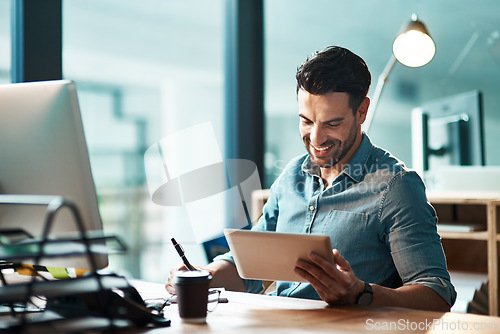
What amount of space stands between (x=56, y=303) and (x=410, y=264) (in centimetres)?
86

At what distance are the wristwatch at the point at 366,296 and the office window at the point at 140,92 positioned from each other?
237 centimetres

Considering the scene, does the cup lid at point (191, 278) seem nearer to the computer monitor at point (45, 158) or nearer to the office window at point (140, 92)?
the computer monitor at point (45, 158)

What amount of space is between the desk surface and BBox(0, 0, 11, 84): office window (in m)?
1.38

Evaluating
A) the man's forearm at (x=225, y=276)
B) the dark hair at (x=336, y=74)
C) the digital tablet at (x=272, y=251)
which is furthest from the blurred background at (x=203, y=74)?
the digital tablet at (x=272, y=251)

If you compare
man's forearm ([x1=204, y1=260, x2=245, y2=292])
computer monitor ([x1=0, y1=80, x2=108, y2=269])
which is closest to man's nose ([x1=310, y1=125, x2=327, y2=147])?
man's forearm ([x1=204, y1=260, x2=245, y2=292])

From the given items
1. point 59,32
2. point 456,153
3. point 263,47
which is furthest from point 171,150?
point 456,153

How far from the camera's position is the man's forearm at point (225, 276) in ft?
5.16

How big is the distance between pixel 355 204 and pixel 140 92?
297 centimetres

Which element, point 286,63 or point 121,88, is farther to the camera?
point 121,88

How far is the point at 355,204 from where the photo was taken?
1.57 m

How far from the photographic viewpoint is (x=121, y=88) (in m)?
4.09

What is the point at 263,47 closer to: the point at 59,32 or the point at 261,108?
the point at 261,108

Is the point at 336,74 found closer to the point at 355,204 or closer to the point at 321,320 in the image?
the point at 355,204

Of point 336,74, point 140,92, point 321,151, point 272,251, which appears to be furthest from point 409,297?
point 140,92
